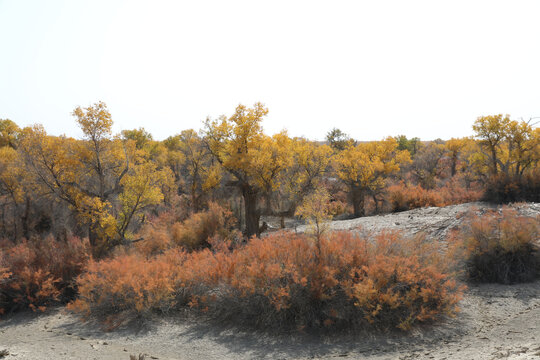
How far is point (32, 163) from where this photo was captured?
13.4 meters

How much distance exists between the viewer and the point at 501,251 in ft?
29.1

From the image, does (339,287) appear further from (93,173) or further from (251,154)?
(93,173)

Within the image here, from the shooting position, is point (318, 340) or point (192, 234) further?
point (192, 234)

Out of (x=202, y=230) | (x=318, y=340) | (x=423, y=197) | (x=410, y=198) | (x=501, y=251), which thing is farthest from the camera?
(x=410, y=198)

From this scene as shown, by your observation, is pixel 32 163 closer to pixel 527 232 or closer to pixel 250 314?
Answer: pixel 250 314

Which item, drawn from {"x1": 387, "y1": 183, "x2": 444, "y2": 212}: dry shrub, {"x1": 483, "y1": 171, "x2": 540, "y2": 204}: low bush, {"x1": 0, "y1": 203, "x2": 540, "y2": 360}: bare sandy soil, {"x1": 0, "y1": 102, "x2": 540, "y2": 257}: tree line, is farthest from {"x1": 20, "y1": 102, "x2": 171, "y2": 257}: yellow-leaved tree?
{"x1": 483, "y1": 171, "x2": 540, "y2": 204}: low bush

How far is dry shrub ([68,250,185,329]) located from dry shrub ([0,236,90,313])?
166 centimetres

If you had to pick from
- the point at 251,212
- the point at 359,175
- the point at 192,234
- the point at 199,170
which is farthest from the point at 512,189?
the point at 199,170

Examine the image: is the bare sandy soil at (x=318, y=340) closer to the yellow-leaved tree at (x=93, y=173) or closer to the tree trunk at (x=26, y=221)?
the yellow-leaved tree at (x=93, y=173)

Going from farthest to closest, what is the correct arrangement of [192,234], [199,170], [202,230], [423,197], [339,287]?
[199,170]
[423,197]
[202,230]
[192,234]
[339,287]

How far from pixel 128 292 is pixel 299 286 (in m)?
4.06

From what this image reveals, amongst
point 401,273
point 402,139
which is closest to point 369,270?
point 401,273

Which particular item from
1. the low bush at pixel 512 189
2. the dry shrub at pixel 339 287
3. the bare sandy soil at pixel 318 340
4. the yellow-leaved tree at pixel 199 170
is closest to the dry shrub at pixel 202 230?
the yellow-leaved tree at pixel 199 170

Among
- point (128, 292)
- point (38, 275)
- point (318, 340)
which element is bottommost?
point (318, 340)
